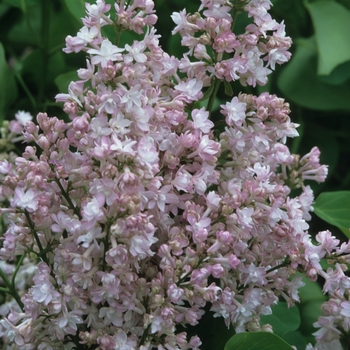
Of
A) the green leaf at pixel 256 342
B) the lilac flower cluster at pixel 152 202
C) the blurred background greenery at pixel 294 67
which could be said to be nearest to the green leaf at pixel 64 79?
the blurred background greenery at pixel 294 67

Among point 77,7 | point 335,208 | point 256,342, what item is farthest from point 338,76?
point 256,342

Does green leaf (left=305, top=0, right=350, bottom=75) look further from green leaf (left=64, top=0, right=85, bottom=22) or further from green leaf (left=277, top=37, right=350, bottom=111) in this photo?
green leaf (left=64, top=0, right=85, bottom=22)

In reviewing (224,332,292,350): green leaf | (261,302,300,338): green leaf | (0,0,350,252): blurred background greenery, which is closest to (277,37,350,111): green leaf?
(0,0,350,252): blurred background greenery

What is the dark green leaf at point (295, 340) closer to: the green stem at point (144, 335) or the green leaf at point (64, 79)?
the green stem at point (144, 335)

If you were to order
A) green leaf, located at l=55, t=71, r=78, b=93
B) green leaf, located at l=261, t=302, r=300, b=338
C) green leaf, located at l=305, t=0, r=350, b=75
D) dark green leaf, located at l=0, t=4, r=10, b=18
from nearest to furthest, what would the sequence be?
green leaf, located at l=261, t=302, r=300, b=338 → green leaf, located at l=55, t=71, r=78, b=93 → green leaf, located at l=305, t=0, r=350, b=75 → dark green leaf, located at l=0, t=4, r=10, b=18

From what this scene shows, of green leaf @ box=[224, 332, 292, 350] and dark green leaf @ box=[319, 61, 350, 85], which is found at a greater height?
green leaf @ box=[224, 332, 292, 350]

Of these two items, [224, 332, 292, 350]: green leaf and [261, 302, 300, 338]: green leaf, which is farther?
[261, 302, 300, 338]: green leaf
